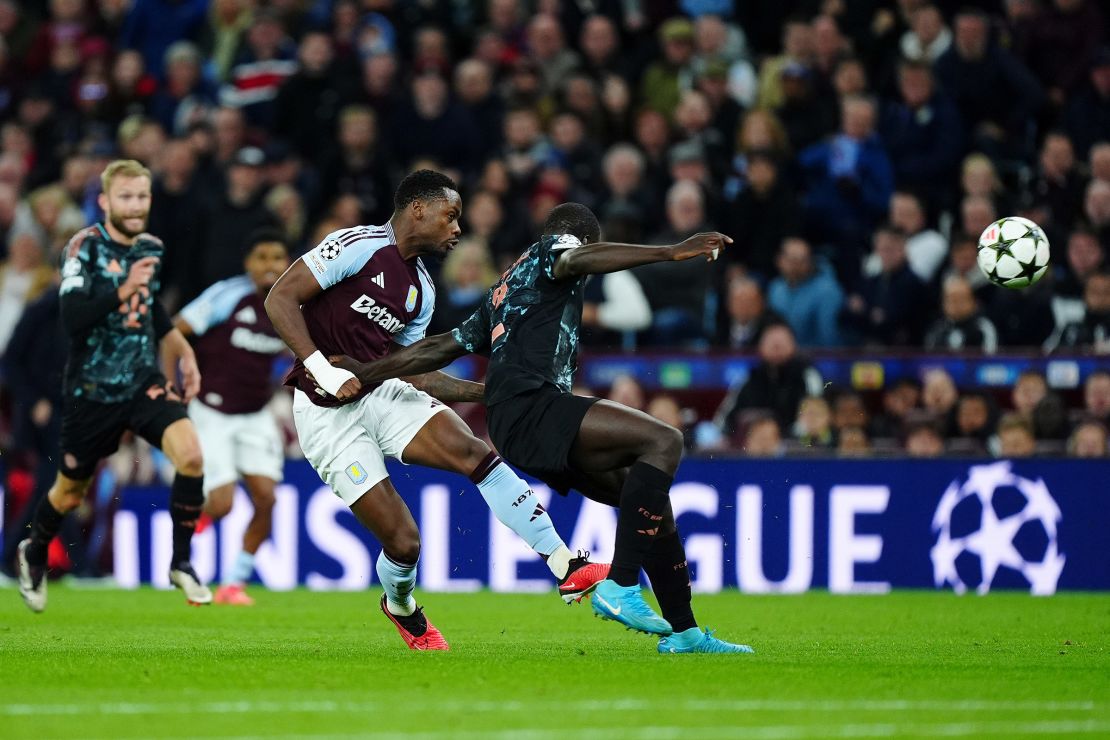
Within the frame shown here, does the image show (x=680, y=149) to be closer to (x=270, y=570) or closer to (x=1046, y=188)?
(x=1046, y=188)

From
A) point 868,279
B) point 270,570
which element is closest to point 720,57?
point 868,279

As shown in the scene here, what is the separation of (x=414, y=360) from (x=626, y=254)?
146 cm

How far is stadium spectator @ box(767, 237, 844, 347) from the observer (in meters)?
16.0

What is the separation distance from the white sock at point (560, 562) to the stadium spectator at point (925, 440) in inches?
243

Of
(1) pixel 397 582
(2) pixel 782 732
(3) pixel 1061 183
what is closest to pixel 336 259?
(1) pixel 397 582

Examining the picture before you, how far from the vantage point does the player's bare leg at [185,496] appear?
1155cm

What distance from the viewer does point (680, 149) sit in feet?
55.5

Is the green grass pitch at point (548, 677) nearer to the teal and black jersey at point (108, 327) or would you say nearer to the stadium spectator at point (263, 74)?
the teal and black jersey at point (108, 327)

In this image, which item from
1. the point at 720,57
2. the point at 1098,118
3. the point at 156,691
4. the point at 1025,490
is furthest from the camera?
the point at 720,57

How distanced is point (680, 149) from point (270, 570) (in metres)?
5.30

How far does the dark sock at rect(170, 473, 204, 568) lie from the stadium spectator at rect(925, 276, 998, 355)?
6.21m

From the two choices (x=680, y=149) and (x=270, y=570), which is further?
(x=680, y=149)

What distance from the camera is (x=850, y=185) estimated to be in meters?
16.8

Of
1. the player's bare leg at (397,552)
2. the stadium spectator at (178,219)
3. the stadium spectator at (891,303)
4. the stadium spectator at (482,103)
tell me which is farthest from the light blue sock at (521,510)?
the stadium spectator at (482,103)
